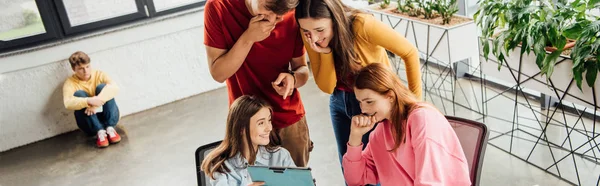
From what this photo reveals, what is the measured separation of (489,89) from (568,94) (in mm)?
1333

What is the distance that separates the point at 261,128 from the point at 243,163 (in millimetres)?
134

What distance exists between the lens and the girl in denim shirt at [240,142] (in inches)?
69.4

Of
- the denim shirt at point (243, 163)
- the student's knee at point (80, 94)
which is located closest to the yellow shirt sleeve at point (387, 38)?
the denim shirt at point (243, 163)

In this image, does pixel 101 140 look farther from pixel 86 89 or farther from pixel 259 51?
pixel 259 51

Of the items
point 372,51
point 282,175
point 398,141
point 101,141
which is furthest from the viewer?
point 101,141

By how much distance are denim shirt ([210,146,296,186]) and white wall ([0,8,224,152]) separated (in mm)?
2829

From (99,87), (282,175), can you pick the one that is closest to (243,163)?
(282,175)

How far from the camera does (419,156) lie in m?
1.55

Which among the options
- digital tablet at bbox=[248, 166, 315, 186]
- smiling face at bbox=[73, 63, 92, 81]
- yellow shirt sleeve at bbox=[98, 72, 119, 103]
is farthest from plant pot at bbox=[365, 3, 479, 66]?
smiling face at bbox=[73, 63, 92, 81]

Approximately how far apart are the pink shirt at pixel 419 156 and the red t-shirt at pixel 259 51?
311 mm

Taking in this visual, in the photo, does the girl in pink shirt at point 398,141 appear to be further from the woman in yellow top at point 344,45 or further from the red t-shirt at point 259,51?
the red t-shirt at point 259,51

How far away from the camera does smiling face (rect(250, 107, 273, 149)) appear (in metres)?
1.79

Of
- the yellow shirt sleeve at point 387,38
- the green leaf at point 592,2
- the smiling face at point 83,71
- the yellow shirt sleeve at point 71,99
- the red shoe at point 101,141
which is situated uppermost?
the yellow shirt sleeve at point 387,38

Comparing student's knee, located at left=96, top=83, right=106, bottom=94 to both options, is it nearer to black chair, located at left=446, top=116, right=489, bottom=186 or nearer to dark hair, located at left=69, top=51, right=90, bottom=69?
dark hair, located at left=69, top=51, right=90, bottom=69
